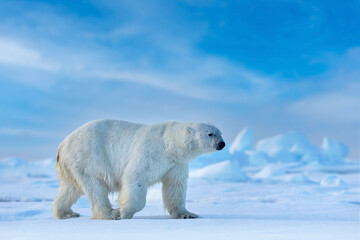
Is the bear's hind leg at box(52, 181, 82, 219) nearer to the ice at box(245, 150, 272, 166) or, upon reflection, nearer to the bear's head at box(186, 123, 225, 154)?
the bear's head at box(186, 123, 225, 154)

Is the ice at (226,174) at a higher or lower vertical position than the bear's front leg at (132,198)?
higher

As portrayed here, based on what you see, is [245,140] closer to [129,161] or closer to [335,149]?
[335,149]

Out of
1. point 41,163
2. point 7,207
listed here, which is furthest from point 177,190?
point 41,163

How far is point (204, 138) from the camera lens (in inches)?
214

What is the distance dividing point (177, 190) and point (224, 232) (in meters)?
2.03

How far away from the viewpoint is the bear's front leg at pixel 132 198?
5.30 meters

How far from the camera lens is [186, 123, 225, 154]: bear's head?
5.42 m

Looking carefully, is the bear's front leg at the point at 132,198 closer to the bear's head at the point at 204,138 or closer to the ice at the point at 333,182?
the bear's head at the point at 204,138

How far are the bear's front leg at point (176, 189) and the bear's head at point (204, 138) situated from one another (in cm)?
45

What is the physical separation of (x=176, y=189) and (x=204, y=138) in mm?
888

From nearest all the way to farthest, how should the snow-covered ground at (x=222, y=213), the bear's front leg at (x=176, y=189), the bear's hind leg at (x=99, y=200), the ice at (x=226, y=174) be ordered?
the snow-covered ground at (x=222, y=213)
the bear's hind leg at (x=99, y=200)
the bear's front leg at (x=176, y=189)
the ice at (x=226, y=174)

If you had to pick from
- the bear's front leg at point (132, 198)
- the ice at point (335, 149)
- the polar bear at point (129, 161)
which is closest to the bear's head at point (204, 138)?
Answer: the polar bear at point (129, 161)

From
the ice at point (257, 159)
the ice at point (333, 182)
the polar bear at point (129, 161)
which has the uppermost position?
→ the ice at point (257, 159)

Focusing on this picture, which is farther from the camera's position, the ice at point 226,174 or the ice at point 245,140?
the ice at point 245,140
